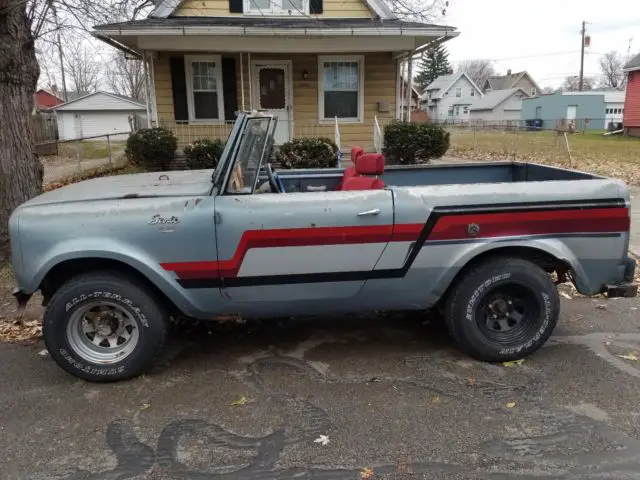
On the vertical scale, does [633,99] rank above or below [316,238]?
above

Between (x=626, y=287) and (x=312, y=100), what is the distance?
11894 millimetres

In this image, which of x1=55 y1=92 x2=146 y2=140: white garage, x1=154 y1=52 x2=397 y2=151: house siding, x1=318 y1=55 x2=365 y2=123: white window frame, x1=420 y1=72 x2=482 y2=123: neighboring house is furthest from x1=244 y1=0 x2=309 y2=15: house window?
x1=420 y1=72 x2=482 y2=123: neighboring house

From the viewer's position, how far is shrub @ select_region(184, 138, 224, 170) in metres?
12.7

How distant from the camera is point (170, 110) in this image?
14.0m

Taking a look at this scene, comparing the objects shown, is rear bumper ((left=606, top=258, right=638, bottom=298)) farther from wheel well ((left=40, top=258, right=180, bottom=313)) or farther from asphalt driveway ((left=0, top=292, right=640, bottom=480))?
wheel well ((left=40, top=258, right=180, bottom=313))

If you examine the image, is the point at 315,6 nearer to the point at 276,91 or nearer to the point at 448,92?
the point at 276,91

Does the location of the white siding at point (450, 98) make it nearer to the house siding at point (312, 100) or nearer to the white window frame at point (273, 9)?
the house siding at point (312, 100)

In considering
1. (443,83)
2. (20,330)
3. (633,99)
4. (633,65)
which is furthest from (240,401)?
(443,83)

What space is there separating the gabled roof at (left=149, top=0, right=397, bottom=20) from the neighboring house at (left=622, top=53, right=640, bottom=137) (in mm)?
24348

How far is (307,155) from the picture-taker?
1266 centimetres

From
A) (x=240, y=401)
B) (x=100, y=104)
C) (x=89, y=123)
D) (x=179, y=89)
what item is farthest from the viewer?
(x=89, y=123)

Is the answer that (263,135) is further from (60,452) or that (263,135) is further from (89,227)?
(60,452)

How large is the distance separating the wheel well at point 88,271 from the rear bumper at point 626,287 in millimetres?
3098

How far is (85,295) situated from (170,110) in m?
11.5
